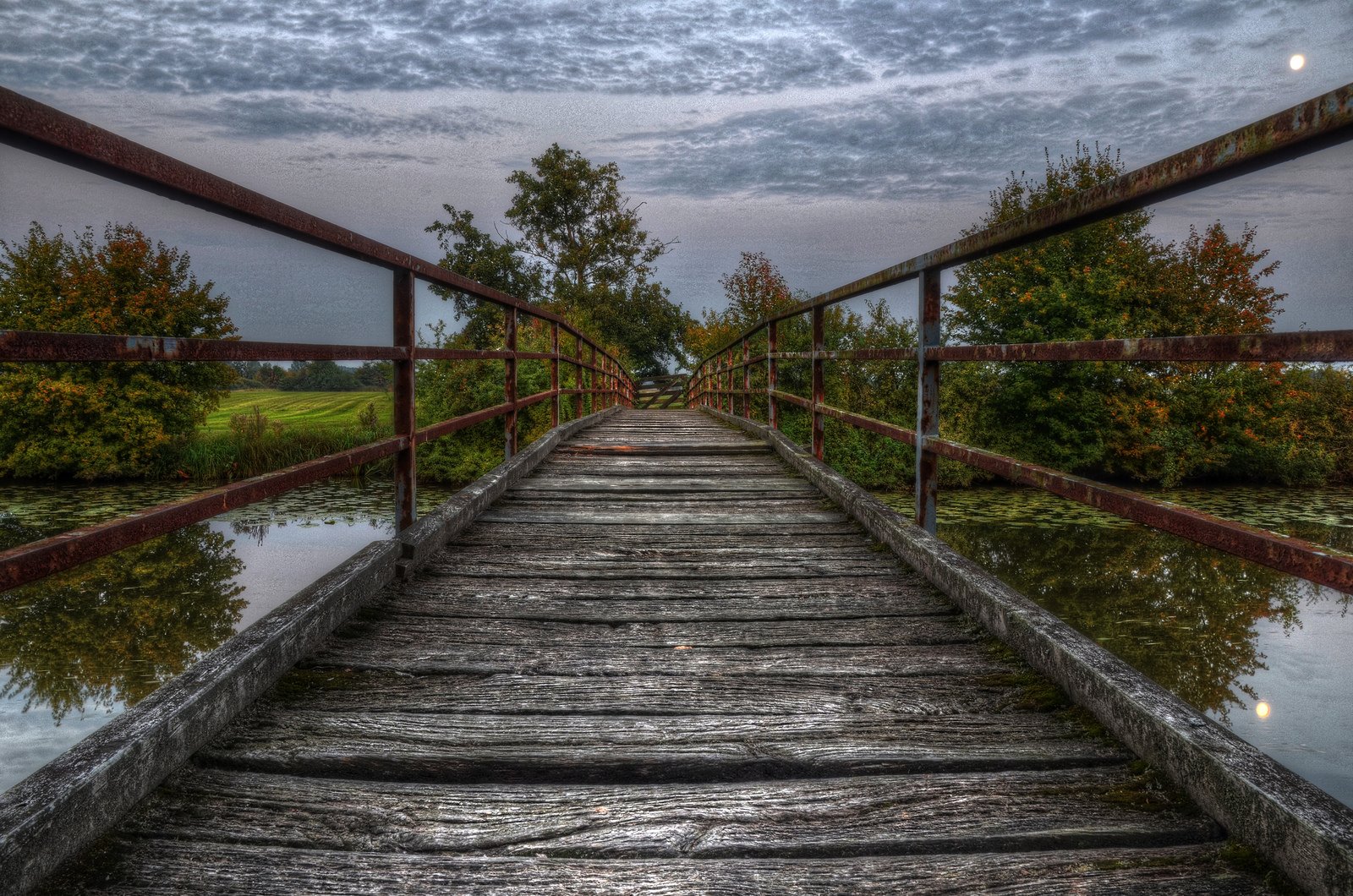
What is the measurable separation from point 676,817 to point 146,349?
128 centimetres

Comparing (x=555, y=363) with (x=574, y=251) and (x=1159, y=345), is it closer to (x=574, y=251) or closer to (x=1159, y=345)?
(x=1159, y=345)

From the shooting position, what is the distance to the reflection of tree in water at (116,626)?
8.44 metres

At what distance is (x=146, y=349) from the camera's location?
1.42 metres

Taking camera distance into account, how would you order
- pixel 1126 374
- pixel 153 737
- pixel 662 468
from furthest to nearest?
pixel 1126 374, pixel 662 468, pixel 153 737

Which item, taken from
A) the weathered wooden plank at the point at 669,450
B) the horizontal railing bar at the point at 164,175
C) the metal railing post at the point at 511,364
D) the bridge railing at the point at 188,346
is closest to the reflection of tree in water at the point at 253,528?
the weathered wooden plank at the point at 669,450

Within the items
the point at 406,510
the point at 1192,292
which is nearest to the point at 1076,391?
the point at 1192,292

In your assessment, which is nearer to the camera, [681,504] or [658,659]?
[658,659]

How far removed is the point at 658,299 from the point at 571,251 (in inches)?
179

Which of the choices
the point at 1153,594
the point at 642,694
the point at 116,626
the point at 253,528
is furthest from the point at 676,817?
the point at 253,528

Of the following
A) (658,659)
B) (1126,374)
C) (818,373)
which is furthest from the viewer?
(1126,374)

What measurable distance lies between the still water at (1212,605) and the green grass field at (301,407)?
59.7 feet

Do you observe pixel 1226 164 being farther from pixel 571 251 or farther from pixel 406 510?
pixel 571 251

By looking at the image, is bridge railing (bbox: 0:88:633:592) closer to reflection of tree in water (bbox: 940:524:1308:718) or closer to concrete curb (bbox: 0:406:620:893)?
concrete curb (bbox: 0:406:620:893)

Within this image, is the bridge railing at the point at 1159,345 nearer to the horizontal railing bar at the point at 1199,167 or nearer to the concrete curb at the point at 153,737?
the horizontal railing bar at the point at 1199,167
